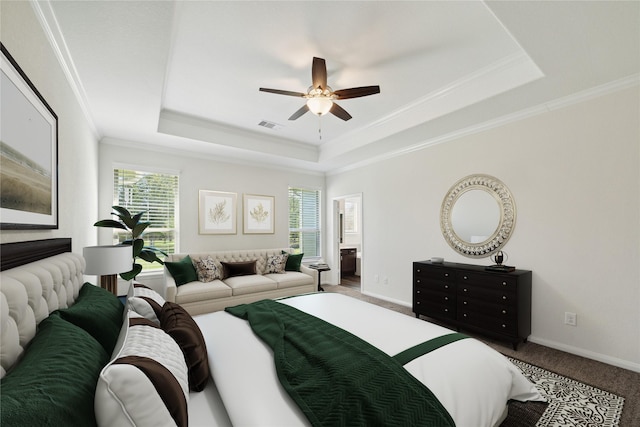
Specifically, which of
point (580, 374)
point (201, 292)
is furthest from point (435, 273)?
point (201, 292)

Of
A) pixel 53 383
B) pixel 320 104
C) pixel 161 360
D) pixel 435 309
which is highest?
pixel 320 104

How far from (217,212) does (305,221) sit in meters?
1.98

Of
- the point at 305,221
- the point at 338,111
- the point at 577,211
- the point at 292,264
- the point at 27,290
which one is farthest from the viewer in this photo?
the point at 305,221

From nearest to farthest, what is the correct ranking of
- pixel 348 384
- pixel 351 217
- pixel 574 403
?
pixel 348 384, pixel 574 403, pixel 351 217

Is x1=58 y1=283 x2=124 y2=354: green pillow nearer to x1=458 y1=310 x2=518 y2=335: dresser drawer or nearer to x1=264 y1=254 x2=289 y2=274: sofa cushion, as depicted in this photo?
x1=264 y1=254 x2=289 y2=274: sofa cushion

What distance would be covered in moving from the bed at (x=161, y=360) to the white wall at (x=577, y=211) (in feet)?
5.74

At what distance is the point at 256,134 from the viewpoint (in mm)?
4668

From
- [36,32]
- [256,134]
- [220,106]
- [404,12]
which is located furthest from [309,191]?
[36,32]

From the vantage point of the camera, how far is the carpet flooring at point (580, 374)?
6.41 ft

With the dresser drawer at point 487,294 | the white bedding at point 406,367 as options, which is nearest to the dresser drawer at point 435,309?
the dresser drawer at point 487,294

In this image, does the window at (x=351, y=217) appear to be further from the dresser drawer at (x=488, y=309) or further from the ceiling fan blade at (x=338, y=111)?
the ceiling fan blade at (x=338, y=111)

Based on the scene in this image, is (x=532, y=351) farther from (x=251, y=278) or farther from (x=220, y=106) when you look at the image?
(x=220, y=106)

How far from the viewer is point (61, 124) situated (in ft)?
6.83

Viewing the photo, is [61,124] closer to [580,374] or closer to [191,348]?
[191,348]
